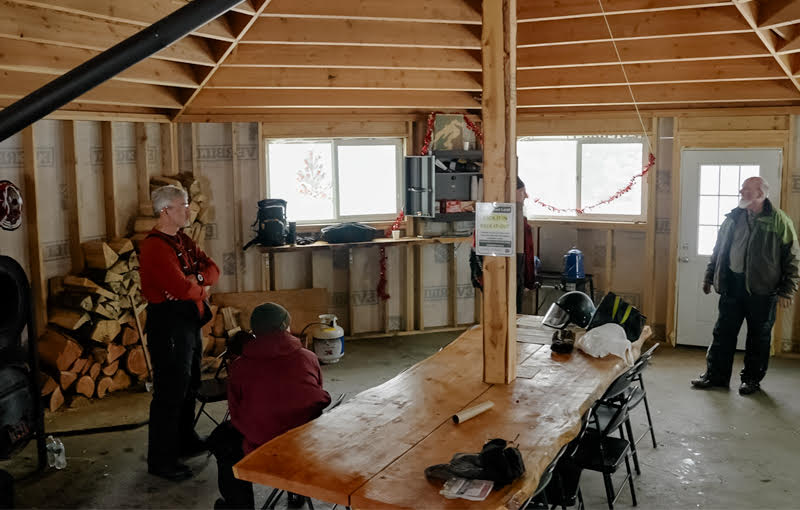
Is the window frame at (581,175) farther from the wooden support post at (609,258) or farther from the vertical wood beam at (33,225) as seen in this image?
the vertical wood beam at (33,225)

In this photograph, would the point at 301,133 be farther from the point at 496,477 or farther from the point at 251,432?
the point at 496,477

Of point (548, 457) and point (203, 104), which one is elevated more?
Answer: point (203, 104)

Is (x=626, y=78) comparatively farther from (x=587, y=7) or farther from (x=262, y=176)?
(x=262, y=176)

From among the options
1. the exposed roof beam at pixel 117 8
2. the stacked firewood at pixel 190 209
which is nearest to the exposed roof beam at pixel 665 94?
the stacked firewood at pixel 190 209

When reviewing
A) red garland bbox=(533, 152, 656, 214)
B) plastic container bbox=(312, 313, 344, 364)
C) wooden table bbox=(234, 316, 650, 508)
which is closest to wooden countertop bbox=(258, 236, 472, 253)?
plastic container bbox=(312, 313, 344, 364)

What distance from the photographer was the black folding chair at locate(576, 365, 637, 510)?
159 inches

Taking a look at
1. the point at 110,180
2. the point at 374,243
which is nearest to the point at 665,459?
the point at 374,243

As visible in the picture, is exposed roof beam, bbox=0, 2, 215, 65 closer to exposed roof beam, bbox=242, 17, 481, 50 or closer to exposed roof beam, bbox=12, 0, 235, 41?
exposed roof beam, bbox=12, 0, 235, 41

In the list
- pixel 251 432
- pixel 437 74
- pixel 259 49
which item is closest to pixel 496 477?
pixel 251 432

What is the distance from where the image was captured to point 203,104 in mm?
7098

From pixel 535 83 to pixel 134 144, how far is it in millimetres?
3754

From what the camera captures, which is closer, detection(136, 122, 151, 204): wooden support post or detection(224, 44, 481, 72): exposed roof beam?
detection(224, 44, 481, 72): exposed roof beam

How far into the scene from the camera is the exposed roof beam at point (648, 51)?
20.5ft

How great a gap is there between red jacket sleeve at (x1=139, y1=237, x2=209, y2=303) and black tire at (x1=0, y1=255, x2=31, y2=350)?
0.78 m
